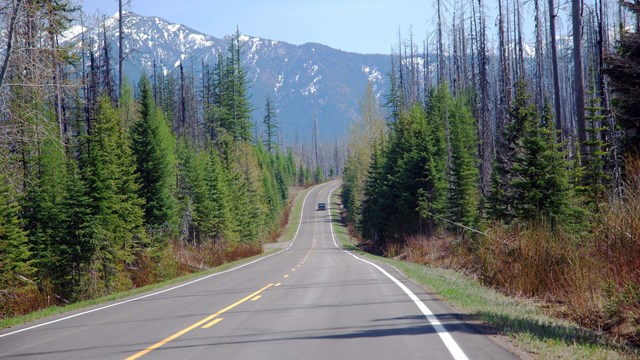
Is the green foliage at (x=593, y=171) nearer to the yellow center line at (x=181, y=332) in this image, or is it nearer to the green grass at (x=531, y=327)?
the green grass at (x=531, y=327)

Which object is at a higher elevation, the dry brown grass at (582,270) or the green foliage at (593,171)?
the green foliage at (593,171)

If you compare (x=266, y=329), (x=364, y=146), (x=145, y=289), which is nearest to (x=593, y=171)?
(x=145, y=289)

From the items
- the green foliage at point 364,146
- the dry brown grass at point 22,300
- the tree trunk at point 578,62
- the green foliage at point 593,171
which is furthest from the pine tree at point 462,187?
the green foliage at point 364,146

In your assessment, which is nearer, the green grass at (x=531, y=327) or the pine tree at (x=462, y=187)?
the green grass at (x=531, y=327)

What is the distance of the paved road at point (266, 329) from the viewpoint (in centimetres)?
830

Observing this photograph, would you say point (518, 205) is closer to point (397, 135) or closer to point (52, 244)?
point (52, 244)

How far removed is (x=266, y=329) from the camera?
411 inches

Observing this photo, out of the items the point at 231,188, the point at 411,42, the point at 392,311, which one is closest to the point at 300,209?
the point at 411,42

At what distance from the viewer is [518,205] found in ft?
86.4

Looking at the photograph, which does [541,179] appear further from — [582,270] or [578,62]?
[582,270]

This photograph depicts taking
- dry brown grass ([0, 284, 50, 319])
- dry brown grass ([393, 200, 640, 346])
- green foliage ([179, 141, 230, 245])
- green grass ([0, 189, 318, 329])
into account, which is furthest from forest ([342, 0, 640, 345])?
dry brown grass ([0, 284, 50, 319])

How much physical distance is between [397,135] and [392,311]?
46.5 m

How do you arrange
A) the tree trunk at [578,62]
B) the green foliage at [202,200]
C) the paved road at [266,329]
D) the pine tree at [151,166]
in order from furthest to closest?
the green foliage at [202,200], the pine tree at [151,166], the tree trunk at [578,62], the paved road at [266,329]

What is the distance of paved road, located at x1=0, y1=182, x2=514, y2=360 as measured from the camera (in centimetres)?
830
